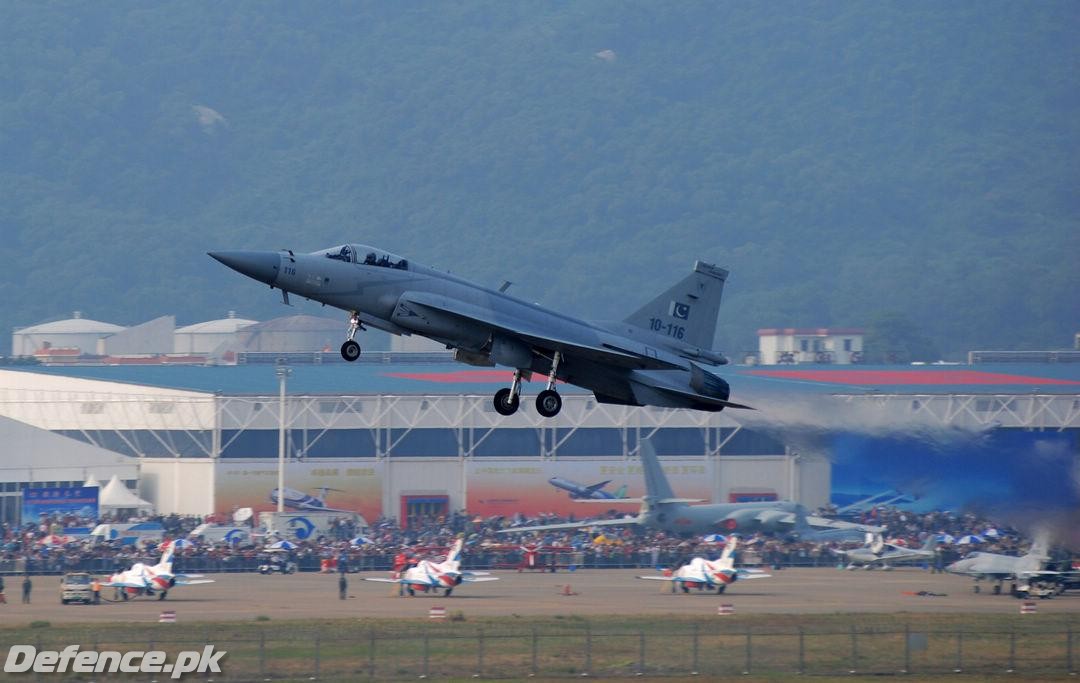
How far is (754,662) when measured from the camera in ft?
131

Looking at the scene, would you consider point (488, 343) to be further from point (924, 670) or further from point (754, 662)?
point (924, 670)

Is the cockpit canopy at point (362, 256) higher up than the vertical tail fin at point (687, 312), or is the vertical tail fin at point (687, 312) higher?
the cockpit canopy at point (362, 256)

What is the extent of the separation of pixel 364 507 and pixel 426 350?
22960 millimetres

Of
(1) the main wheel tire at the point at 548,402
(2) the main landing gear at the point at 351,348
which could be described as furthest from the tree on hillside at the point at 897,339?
(2) the main landing gear at the point at 351,348

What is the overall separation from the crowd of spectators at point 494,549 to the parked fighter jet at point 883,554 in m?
0.45

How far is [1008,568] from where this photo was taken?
54.6 m

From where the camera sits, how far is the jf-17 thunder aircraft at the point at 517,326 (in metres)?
35.3

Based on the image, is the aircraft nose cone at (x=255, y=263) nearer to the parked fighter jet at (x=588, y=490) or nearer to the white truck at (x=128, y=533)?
the white truck at (x=128, y=533)

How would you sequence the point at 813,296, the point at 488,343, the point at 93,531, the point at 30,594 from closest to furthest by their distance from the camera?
the point at 488,343 → the point at 30,594 → the point at 93,531 → the point at 813,296

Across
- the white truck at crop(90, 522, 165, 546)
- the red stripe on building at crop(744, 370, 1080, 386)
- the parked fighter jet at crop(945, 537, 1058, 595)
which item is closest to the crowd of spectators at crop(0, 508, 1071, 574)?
the white truck at crop(90, 522, 165, 546)

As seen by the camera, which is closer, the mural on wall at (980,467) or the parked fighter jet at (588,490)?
the mural on wall at (980,467)

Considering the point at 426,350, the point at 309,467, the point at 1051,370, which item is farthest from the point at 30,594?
the point at 1051,370

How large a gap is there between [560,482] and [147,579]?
88.4ft

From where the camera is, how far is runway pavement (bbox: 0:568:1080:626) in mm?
50125
